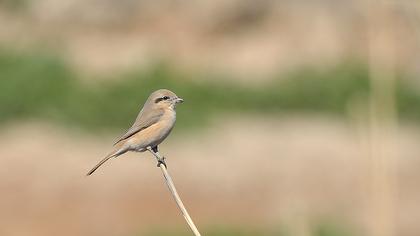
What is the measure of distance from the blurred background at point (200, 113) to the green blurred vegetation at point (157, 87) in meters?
0.03

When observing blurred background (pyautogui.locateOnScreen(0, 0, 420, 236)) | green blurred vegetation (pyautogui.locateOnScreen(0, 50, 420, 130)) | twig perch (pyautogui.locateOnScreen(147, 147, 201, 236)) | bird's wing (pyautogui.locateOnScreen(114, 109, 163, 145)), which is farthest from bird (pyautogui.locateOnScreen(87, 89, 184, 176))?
green blurred vegetation (pyautogui.locateOnScreen(0, 50, 420, 130))

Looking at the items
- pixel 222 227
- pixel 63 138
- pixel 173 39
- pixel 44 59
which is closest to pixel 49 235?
pixel 222 227

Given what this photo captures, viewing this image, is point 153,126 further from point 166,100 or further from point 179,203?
point 179,203

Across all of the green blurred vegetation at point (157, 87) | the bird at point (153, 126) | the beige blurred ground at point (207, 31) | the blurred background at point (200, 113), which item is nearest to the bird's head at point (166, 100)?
the bird at point (153, 126)

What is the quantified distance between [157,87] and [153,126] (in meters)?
10.8

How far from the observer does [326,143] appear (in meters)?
12.5

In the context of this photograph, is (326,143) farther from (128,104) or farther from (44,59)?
(44,59)

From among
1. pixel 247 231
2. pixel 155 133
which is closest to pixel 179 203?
pixel 155 133

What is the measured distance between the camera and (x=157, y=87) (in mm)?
13969

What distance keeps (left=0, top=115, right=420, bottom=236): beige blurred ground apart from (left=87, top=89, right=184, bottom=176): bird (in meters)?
6.35

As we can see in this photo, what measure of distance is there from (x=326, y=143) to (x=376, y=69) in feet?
29.8

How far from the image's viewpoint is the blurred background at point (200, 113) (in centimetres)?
1045

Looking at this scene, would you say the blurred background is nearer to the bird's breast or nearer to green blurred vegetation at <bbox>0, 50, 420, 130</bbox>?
green blurred vegetation at <bbox>0, 50, 420, 130</bbox>

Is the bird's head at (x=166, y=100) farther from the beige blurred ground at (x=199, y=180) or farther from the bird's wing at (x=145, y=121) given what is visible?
the beige blurred ground at (x=199, y=180)
